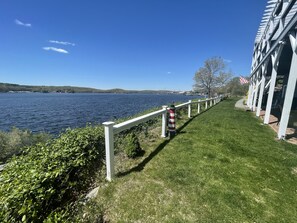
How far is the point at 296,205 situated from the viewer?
9.34ft

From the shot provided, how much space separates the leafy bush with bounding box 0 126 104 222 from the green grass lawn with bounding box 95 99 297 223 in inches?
24.2

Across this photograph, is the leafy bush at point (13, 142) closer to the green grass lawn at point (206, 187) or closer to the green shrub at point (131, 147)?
the green shrub at point (131, 147)

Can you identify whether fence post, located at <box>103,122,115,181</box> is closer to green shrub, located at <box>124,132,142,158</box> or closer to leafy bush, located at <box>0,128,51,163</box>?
green shrub, located at <box>124,132,142,158</box>

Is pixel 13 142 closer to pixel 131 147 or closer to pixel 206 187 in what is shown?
pixel 131 147

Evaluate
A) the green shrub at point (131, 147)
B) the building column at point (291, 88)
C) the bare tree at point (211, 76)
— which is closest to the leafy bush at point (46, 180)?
the green shrub at point (131, 147)

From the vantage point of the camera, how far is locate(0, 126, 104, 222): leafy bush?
1777mm

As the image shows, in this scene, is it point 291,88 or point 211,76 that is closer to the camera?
point 291,88

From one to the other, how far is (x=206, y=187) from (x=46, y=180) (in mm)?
2832

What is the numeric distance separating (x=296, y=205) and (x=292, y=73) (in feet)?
15.9

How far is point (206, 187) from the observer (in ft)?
10.6

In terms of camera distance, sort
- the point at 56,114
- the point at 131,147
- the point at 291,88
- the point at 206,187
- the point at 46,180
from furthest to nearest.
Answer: the point at 56,114 → the point at 291,88 → the point at 131,147 → the point at 206,187 → the point at 46,180

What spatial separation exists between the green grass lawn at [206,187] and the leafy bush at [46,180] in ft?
2.01

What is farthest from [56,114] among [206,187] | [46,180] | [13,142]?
[206,187]

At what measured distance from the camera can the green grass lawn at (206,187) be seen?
102 inches
